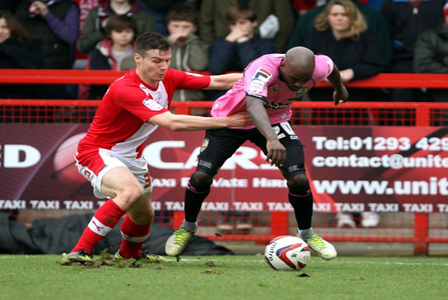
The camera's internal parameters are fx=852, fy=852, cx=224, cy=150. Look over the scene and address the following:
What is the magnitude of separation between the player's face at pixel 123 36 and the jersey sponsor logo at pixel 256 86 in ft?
11.7

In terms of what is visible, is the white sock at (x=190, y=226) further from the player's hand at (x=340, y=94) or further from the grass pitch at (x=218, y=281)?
the player's hand at (x=340, y=94)

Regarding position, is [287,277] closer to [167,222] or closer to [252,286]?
[252,286]

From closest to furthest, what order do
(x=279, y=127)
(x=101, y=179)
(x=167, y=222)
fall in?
1. (x=101, y=179)
2. (x=279, y=127)
3. (x=167, y=222)

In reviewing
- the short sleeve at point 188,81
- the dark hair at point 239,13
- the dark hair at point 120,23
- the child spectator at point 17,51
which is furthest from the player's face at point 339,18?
the child spectator at point 17,51

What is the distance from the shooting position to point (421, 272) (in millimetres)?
7070

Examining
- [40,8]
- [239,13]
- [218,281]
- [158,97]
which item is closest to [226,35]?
[239,13]

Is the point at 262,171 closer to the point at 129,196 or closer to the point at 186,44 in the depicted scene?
the point at 186,44

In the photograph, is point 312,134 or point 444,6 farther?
point 444,6

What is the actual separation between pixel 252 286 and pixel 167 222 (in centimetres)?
363

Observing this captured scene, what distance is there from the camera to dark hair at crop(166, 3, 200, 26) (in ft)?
32.6

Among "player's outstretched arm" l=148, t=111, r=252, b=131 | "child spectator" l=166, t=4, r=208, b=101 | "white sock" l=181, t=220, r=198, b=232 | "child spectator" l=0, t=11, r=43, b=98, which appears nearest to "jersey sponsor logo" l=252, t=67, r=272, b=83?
"player's outstretched arm" l=148, t=111, r=252, b=131

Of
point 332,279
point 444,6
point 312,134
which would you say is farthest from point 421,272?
point 444,6

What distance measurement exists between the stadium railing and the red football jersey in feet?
6.96

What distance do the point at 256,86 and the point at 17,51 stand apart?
421 cm
